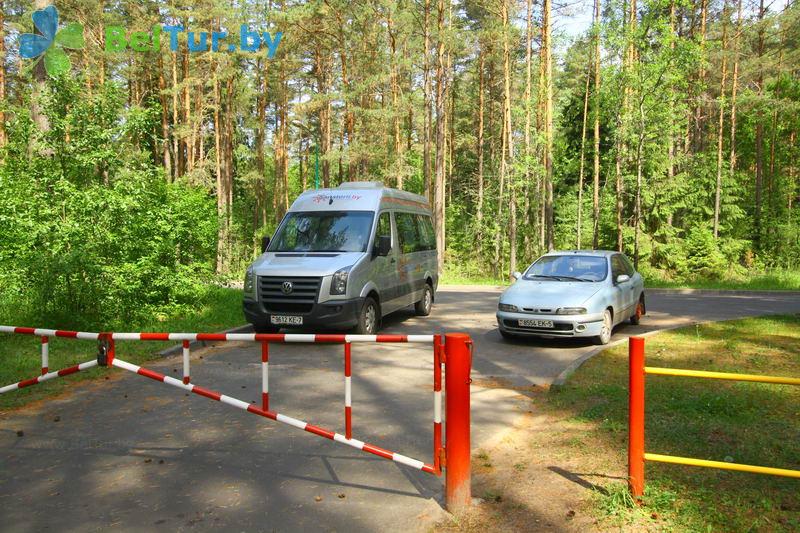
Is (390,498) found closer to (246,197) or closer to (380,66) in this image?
(380,66)

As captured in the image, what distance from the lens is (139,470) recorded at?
14.7 ft

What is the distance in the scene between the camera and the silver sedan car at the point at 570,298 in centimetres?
926

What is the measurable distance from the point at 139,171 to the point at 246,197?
1440 inches

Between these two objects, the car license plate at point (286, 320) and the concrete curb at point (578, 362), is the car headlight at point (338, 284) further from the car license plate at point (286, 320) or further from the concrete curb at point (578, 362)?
the concrete curb at point (578, 362)

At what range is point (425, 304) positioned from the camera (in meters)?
13.4

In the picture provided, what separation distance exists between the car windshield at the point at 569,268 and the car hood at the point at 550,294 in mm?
299

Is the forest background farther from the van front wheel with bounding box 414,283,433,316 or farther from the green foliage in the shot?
the van front wheel with bounding box 414,283,433,316

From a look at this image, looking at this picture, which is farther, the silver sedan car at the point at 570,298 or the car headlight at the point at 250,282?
the car headlight at the point at 250,282

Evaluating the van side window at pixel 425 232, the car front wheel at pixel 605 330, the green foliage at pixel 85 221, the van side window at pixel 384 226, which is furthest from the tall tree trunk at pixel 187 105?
the car front wheel at pixel 605 330

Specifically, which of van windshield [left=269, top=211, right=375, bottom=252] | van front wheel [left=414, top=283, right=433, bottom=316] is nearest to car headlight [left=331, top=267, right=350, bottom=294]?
van windshield [left=269, top=211, right=375, bottom=252]

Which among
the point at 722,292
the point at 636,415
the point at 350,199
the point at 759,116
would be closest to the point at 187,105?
the point at 350,199

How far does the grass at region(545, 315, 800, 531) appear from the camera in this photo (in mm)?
3611

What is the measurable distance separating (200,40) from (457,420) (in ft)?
97.7

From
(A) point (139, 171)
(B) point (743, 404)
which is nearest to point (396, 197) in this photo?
(A) point (139, 171)
